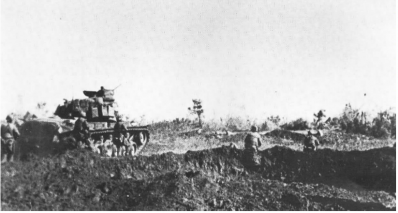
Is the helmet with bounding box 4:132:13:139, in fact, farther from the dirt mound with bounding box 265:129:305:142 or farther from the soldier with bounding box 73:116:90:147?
the dirt mound with bounding box 265:129:305:142

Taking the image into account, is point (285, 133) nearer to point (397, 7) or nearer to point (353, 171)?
point (353, 171)

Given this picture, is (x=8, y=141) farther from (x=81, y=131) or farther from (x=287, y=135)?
(x=287, y=135)

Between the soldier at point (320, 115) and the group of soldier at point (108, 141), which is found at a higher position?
the soldier at point (320, 115)

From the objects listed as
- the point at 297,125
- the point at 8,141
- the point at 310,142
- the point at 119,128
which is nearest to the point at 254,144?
the point at 310,142

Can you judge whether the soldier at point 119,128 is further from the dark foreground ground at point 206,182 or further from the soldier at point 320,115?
the soldier at point 320,115

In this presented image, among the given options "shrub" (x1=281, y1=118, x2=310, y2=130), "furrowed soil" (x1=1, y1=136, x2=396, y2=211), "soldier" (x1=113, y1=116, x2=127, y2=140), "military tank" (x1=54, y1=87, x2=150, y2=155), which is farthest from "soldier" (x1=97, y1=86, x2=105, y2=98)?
"shrub" (x1=281, y1=118, x2=310, y2=130)

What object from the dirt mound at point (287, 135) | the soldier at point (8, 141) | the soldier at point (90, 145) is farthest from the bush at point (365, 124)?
the soldier at point (8, 141)
